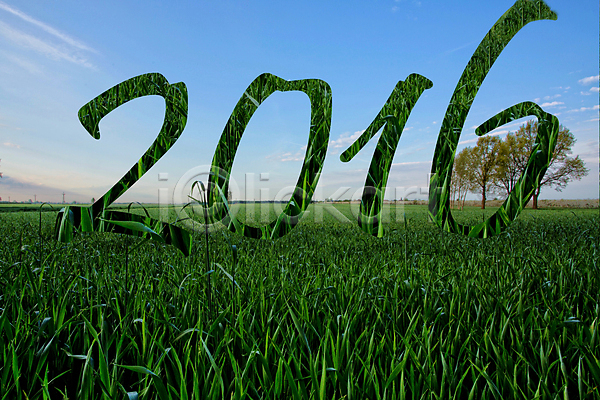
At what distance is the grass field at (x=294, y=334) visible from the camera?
1452mm

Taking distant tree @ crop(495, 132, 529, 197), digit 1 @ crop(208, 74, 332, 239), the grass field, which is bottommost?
the grass field

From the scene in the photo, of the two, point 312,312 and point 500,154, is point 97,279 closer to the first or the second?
point 312,312

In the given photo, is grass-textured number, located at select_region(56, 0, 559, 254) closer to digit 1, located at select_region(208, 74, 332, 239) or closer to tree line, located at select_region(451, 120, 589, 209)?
digit 1, located at select_region(208, 74, 332, 239)

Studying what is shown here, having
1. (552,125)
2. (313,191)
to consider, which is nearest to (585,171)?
(552,125)

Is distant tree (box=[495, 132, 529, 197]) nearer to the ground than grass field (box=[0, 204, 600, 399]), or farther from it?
farther from it

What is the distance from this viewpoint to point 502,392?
4.87ft

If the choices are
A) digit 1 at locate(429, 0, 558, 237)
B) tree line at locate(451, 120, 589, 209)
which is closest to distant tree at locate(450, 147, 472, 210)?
A: tree line at locate(451, 120, 589, 209)

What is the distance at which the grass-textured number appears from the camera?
388 cm

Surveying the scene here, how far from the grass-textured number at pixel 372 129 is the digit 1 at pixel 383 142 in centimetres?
1

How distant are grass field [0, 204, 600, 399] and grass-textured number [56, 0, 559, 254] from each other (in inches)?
27.2

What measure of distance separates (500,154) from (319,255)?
40.9 metres

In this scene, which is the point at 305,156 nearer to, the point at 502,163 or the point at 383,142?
the point at 383,142

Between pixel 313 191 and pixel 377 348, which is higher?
pixel 313 191

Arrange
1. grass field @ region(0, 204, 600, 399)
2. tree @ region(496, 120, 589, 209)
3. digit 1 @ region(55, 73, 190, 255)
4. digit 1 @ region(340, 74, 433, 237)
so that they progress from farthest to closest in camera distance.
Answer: tree @ region(496, 120, 589, 209), digit 1 @ region(340, 74, 433, 237), digit 1 @ region(55, 73, 190, 255), grass field @ region(0, 204, 600, 399)
